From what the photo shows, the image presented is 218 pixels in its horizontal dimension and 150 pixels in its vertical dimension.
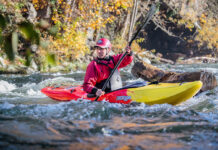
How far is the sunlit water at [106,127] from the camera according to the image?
194 centimetres

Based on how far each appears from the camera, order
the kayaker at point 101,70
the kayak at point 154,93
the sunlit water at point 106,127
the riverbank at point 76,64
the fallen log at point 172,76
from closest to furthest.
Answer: the sunlit water at point 106,127 < the kayak at point 154,93 < the kayaker at point 101,70 < the fallen log at point 172,76 < the riverbank at point 76,64

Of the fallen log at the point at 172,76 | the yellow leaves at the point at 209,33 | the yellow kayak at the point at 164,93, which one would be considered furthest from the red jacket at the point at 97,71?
the yellow leaves at the point at 209,33

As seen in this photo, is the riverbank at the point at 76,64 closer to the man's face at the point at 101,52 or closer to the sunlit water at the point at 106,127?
the man's face at the point at 101,52

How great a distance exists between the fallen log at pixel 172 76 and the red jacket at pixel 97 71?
1673mm

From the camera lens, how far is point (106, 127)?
2461 mm

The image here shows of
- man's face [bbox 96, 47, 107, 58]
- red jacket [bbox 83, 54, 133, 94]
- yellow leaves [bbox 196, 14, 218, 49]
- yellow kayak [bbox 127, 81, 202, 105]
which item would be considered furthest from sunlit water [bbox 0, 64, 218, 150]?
yellow leaves [bbox 196, 14, 218, 49]

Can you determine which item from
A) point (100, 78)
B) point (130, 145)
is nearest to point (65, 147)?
point (130, 145)

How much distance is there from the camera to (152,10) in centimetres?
422

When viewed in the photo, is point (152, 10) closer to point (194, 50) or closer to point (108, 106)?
point (108, 106)

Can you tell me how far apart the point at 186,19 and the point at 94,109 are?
14.1 m

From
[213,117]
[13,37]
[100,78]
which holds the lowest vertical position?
[213,117]

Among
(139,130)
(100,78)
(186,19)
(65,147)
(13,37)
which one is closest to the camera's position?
(13,37)

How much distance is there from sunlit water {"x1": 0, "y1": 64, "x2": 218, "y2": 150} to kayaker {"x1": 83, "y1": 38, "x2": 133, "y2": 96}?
0.45 meters

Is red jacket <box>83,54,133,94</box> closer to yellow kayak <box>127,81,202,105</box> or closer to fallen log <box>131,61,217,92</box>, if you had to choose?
yellow kayak <box>127,81,202,105</box>
